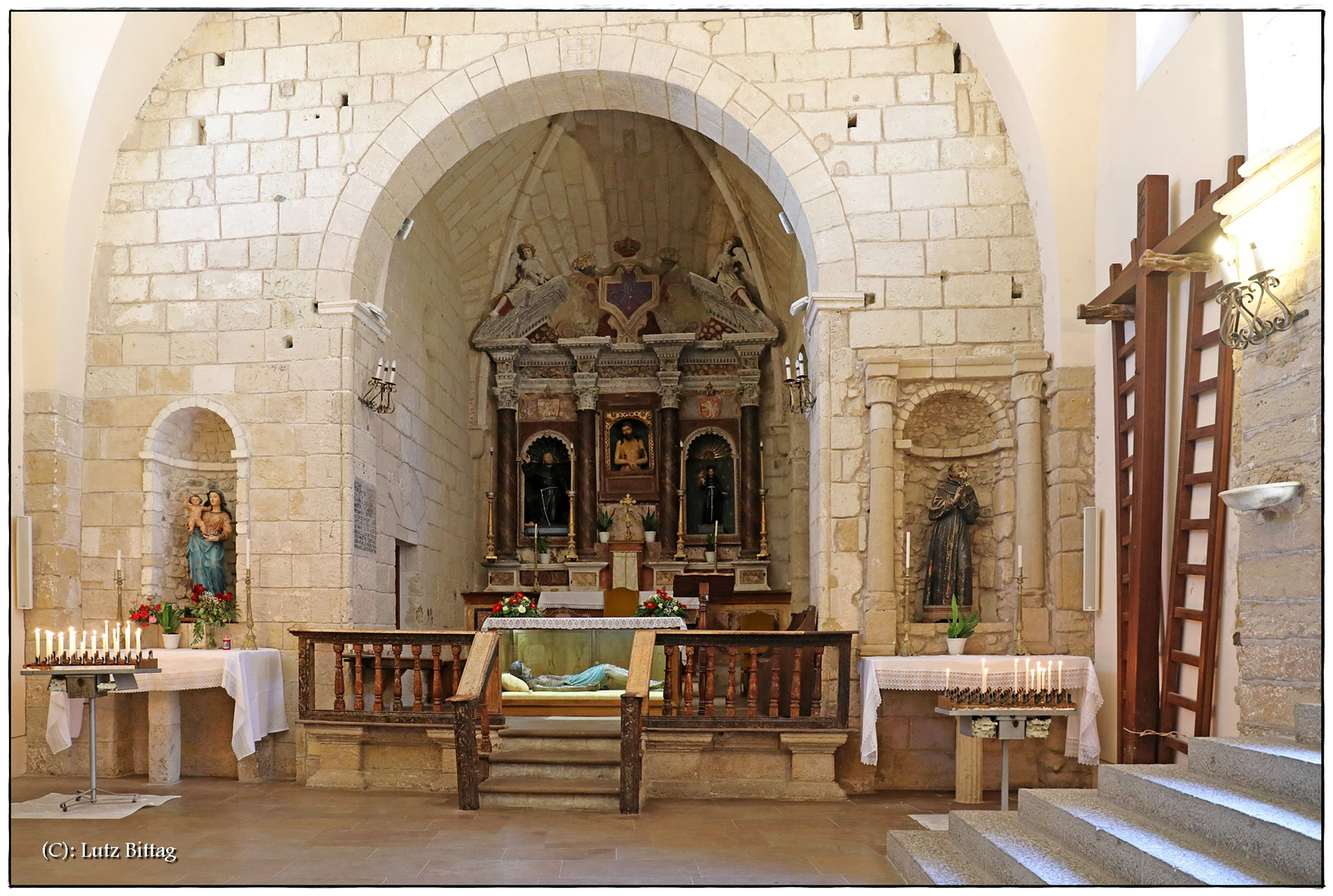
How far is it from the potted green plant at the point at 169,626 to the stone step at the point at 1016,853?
5947mm

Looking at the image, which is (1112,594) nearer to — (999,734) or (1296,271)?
(999,734)

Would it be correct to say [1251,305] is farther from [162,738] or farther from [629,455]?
[629,455]

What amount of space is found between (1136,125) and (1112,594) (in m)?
3.15

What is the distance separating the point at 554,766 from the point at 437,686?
1.12m

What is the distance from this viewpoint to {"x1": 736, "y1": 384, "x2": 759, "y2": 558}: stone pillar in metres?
14.2

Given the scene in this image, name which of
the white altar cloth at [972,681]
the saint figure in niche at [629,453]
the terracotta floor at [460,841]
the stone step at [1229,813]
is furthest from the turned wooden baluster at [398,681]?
the saint figure in niche at [629,453]

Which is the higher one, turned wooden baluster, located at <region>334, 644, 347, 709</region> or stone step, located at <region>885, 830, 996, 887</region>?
turned wooden baluster, located at <region>334, 644, 347, 709</region>

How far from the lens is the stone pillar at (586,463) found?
569 inches

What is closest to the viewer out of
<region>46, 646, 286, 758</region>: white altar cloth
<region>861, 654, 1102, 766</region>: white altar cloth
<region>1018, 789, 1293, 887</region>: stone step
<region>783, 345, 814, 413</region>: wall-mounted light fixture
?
<region>1018, 789, 1293, 887</region>: stone step

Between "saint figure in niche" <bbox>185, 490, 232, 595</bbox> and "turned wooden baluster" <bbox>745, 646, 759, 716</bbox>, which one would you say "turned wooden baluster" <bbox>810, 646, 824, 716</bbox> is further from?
"saint figure in niche" <bbox>185, 490, 232, 595</bbox>

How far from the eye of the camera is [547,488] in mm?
14727

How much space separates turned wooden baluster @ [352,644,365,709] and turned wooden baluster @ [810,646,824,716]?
310 centimetres

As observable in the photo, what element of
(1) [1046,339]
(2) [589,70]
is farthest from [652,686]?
(2) [589,70]

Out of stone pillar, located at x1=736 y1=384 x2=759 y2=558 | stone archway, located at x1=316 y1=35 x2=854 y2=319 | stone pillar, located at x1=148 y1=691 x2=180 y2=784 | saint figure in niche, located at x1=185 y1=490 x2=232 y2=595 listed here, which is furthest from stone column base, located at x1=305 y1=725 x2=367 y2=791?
stone pillar, located at x1=736 y1=384 x2=759 y2=558
